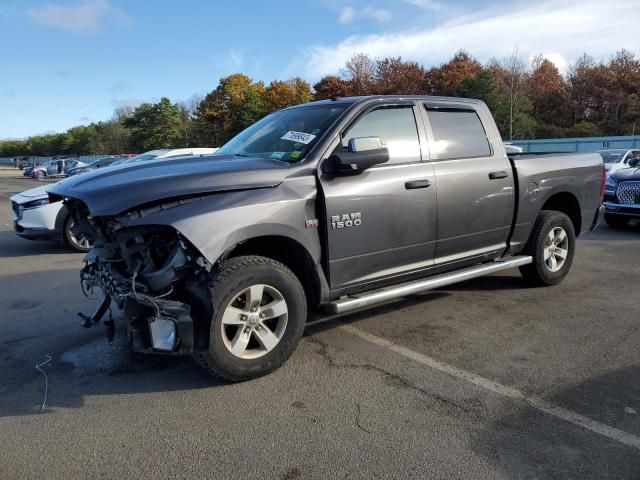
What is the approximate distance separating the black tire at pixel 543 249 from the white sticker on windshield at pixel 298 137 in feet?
9.62

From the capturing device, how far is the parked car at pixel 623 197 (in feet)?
31.7

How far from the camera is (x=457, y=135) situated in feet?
15.9

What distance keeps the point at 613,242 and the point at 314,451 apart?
8.05 metres

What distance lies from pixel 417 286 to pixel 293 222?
132 centimetres

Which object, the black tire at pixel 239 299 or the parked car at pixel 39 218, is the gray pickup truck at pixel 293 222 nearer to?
the black tire at pixel 239 299

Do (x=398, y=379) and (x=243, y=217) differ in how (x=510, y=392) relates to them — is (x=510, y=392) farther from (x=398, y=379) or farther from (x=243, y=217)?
(x=243, y=217)

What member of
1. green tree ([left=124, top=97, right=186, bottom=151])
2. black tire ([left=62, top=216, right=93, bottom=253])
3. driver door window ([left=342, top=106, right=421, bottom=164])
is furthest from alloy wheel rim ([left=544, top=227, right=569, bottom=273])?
green tree ([left=124, top=97, right=186, bottom=151])

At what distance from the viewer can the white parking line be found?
2834 mm

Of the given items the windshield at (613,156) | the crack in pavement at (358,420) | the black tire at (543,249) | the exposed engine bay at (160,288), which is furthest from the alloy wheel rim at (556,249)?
the windshield at (613,156)

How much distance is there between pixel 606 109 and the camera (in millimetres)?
54156

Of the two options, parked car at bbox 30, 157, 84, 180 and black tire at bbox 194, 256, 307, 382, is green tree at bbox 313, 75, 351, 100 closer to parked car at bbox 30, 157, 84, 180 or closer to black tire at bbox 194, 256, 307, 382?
parked car at bbox 30, 157, 84, 180

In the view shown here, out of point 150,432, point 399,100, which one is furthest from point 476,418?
point 399,100

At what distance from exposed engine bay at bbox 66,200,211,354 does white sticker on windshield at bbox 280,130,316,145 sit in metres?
1.31

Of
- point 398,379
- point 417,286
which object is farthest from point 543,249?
point 398,379
